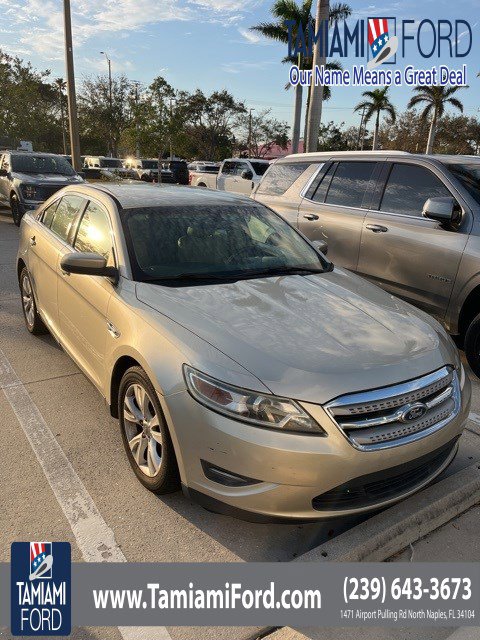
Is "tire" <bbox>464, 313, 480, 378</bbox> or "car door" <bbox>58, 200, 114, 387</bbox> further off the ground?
"car door" <bbox>58, 200, 114, 387</bbox>

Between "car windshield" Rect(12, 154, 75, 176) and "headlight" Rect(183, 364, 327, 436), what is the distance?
11.9 meters

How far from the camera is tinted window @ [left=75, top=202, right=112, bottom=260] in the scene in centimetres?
325

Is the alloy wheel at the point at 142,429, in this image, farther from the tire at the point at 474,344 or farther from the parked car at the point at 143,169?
the parked car at the point at 143,169

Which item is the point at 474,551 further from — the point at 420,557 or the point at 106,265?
the point at 106,265

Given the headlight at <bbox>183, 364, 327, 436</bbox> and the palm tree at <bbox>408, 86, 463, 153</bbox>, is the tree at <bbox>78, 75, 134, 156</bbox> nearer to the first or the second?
the palm tree at <bbox>408, 86, 463, 153</bbox>

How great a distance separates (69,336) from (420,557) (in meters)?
2.68

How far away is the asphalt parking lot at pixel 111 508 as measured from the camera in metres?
2.37

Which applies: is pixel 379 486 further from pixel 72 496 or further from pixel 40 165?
pixel 40 165

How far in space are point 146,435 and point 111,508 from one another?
0.42 meters

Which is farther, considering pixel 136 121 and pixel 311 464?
pixel 136 121

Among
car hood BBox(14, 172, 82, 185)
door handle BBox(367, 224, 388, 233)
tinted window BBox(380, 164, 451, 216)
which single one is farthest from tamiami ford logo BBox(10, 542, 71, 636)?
car hood BBox(14, 172, 82, 185)

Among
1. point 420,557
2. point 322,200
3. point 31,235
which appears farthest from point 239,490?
point 322,200

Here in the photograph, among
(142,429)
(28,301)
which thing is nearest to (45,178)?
(28,301)

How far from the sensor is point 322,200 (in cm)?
575
